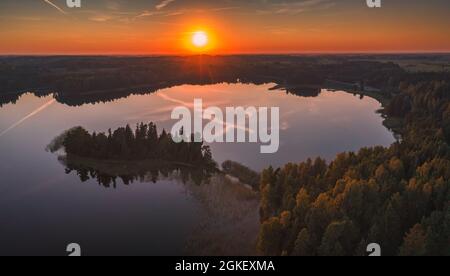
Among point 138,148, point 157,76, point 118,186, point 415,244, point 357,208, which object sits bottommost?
point 118,186

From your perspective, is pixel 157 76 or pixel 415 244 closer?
pixel 415 244

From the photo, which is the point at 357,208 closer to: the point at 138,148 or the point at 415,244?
the point at 415,244

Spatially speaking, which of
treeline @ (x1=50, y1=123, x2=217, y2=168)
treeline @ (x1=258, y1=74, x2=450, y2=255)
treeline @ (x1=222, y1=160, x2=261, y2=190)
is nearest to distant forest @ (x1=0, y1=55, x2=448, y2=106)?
treeline @ (x1=50, y1=123, x2=217, y2=168)

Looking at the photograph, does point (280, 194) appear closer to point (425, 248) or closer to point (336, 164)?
point (336, 164)

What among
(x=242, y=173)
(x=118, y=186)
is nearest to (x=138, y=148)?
(x=118, y=186)

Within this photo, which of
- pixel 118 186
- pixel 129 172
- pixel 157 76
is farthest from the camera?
pixel 157 76

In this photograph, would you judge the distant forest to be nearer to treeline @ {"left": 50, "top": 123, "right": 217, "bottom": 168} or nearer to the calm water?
the calm water

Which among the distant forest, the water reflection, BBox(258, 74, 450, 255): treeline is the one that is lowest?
the water reflection

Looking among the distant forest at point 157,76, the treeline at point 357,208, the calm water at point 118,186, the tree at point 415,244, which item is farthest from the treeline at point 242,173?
the distant forest at point 157,76
